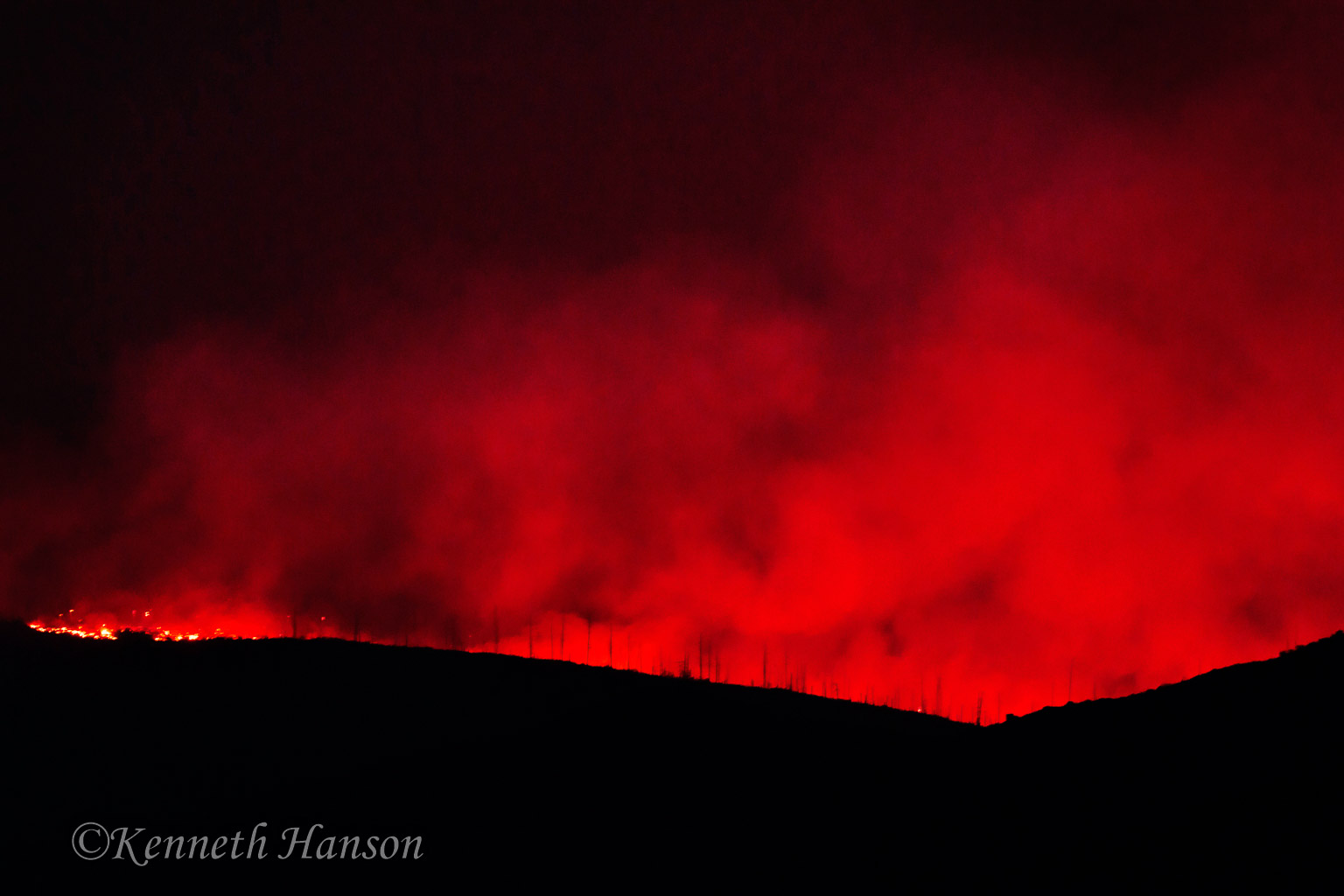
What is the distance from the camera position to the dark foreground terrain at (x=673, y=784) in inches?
222

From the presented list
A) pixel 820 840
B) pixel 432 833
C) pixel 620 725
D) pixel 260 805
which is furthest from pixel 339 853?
pixel 820 840

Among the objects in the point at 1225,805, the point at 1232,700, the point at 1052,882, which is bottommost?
the point at 1052,882

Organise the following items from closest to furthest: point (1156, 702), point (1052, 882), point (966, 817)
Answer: point (1052, 882)
point (966, 817)
point (1156, 702)

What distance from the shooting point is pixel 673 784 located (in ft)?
24.1

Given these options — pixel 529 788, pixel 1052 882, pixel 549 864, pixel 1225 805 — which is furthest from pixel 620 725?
pixel 1225 805

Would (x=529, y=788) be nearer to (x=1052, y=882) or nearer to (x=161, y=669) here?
(x=1052, y=882)

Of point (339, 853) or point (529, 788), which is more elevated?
point (529, 788)

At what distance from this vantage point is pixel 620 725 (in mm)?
8453

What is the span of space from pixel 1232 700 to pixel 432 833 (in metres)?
5.67

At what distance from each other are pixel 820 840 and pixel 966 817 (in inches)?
37.4

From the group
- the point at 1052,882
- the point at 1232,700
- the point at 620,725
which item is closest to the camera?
the point at 1052,882

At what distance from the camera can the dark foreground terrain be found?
222 inches

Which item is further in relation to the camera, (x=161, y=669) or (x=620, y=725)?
(x=161, y=669)

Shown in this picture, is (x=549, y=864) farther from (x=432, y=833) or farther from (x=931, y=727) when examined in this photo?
(x=931, y=727)
